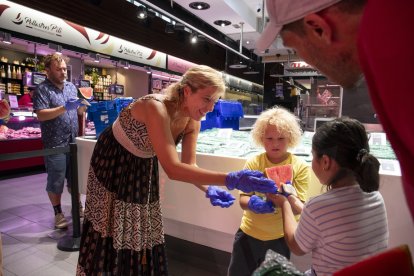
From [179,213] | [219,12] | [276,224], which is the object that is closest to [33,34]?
[219,12]

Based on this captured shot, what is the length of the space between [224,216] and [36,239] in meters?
2.04

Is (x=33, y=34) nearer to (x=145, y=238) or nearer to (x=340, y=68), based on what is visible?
(x=145, y=238)

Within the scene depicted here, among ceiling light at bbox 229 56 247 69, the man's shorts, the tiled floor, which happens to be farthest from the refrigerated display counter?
ceiling light at bbox 229 56 247 69

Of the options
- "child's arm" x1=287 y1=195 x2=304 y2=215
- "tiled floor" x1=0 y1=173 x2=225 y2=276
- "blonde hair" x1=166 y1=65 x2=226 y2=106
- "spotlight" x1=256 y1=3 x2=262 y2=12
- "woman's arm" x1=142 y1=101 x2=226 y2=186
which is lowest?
"tiled floor" x1=0 y1=173 x2=225 y2=276

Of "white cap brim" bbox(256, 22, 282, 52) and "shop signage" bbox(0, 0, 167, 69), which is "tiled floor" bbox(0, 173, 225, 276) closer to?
"white cap brim" bbox(256, 22, 282, 52)

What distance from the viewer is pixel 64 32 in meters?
5.48

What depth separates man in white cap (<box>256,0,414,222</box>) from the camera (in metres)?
0.34

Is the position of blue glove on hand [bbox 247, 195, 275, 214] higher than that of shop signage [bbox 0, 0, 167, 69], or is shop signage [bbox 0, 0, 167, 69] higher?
shop signage [bbox 0, 0, 167, 69]

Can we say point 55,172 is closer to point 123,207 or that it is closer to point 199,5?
point 123,207

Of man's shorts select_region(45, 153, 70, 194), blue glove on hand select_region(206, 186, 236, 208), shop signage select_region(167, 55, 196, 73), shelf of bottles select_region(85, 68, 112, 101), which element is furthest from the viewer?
shelf of bottles select_region(85, 68, 112, 101)

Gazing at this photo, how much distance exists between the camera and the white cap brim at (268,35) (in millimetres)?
587

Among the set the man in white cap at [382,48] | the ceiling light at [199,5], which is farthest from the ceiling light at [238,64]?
the man in white cap at [382,48]

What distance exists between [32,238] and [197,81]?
2623 millimetres

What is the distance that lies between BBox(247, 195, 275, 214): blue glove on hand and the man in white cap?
3.55 feet
